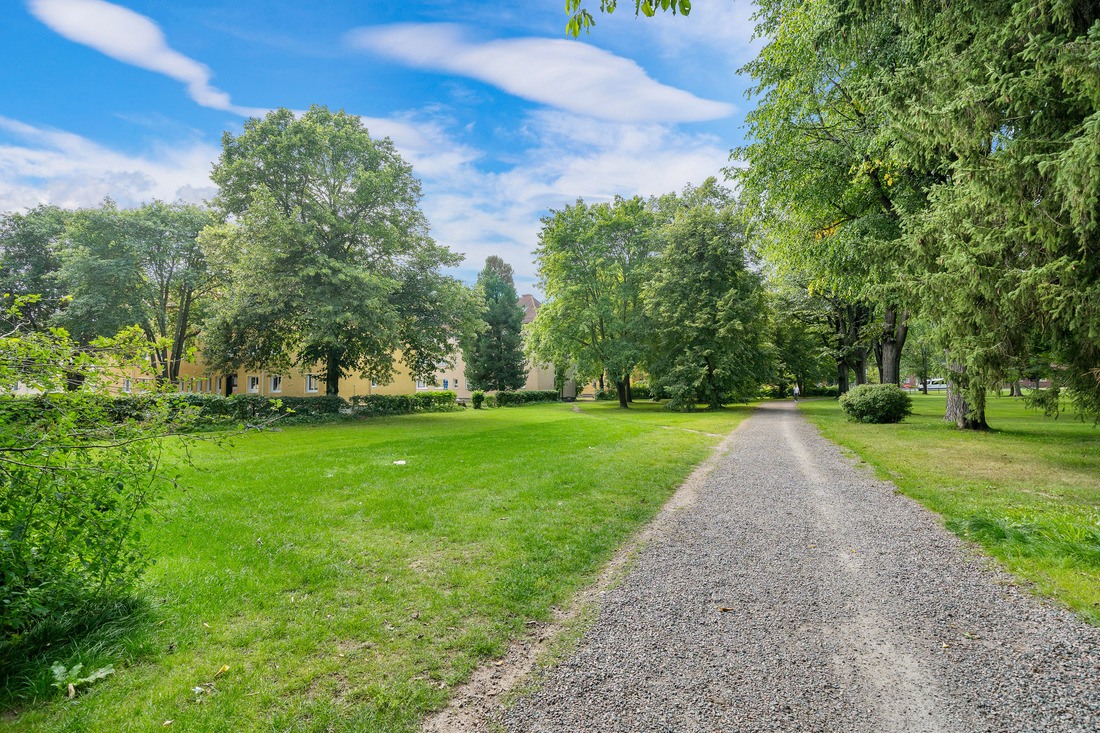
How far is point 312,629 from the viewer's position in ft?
10.7

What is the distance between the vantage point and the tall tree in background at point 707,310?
2616 centimetres

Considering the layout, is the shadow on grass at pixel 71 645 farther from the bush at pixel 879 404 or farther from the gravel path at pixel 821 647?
the bush at pixel 879 404

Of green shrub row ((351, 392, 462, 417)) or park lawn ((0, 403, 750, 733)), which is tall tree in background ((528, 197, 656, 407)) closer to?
green shrub row ((351, 392, 462, 417))

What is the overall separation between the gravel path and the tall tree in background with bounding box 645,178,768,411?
2182 cm

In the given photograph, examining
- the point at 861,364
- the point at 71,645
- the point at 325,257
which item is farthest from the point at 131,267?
the point at 861,364

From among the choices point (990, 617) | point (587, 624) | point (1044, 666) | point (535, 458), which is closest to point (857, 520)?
point (990, 617)

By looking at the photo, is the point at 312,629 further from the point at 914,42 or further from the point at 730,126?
the point at 730,126

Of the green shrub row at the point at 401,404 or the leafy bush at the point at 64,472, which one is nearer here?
the leafy bush at the point at 64,472

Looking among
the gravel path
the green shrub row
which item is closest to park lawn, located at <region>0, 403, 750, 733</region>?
the gravel path

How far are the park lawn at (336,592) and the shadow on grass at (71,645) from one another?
15 millimetres

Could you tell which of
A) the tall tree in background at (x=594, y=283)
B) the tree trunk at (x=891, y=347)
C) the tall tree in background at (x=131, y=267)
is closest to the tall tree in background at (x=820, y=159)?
the tree trunk at (x=891, y=347)

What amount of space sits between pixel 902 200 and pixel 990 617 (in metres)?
12.1

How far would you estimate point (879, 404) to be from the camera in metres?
17.2

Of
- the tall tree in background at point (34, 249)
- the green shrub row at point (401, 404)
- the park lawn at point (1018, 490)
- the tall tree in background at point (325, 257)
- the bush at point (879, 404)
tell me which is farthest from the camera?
the tall tree in background at point (34, 249)
